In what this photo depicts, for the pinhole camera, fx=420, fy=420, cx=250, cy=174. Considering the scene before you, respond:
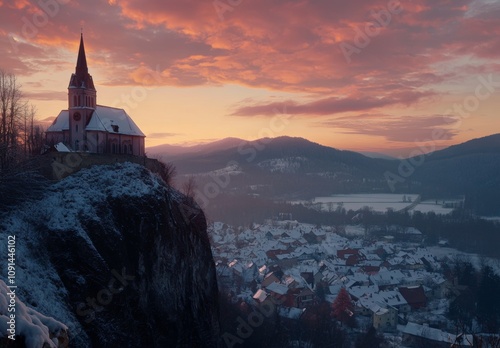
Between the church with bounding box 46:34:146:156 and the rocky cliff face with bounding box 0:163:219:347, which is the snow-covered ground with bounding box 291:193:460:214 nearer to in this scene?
the church with bounding box 46:34:146:156

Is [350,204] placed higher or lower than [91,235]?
lower

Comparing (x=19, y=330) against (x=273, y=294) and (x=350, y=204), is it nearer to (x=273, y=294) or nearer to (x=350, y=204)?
(x=273, y=294)

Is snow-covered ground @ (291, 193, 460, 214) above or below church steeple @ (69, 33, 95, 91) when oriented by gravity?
below

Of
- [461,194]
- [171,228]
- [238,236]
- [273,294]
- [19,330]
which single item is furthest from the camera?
[461,194]

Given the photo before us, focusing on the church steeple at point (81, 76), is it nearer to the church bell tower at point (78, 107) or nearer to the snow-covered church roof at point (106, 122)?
the church bell tower at point (78, 107)

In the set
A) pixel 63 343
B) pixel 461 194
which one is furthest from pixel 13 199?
pixel 461 194

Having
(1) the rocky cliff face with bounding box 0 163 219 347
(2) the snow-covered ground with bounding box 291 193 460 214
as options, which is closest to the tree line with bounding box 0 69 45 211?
(1) the rocky cliff face with bounding box 0 163 219 347

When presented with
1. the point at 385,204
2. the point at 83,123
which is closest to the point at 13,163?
the point at 83,123

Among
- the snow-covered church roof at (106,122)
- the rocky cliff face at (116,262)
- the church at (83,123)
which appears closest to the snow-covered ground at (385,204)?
the snow-covered church roof at (106,122)
